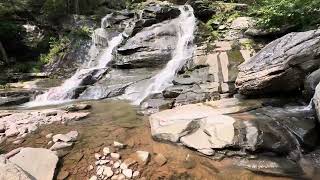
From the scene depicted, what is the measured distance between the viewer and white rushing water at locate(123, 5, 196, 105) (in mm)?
11703

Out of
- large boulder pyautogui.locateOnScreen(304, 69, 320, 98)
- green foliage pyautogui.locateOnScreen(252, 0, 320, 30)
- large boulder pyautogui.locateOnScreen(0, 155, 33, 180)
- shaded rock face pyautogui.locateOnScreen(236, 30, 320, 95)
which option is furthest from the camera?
green foliage pyautogui.locateOnScreen(252, 0, 320, 30)

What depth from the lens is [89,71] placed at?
14.0m

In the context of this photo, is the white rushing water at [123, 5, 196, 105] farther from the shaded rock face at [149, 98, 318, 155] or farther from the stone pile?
the stone pile

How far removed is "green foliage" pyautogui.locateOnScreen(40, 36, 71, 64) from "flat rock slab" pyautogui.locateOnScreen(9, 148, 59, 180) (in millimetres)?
11139

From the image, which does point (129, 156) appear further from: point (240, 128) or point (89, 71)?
point (89, 71)

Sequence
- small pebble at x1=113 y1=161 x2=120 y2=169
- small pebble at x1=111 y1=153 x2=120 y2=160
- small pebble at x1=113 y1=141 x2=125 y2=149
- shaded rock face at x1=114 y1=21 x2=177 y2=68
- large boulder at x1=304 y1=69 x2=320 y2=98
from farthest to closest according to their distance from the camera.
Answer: shaded rock face at x1=114 y1=21 x2=177 y2=68 < large boulder at x1=304 y1=69 x2=320 y2=98 < small pebble at x1=113 y1=141 x2=125 y2=149 < small pebble at x1=111 y1=153 x2=120 y2=160 < small pebble at x1=113 y1=161 x2=120 y2=169

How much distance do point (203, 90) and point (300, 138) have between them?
4.18 meters

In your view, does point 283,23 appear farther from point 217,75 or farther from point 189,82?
point 189,82

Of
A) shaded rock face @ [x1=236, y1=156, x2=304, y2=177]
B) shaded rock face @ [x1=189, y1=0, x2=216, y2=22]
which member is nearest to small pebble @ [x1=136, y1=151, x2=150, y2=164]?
shaded rock face @ [x1=236, y1=156, x2=304, y2=177]

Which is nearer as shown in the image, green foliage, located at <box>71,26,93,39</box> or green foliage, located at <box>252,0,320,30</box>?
green foliage, located at <box>252,0,320,30</box>

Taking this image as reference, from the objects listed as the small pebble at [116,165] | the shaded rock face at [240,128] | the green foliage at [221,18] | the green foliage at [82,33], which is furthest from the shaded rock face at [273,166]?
the green foliage at [82,33]

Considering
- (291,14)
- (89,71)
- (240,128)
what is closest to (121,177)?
(240,128)

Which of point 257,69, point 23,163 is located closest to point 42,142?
point 23,163

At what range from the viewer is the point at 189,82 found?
10.8m
